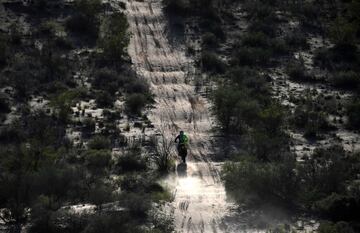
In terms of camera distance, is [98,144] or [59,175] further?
[98,144]

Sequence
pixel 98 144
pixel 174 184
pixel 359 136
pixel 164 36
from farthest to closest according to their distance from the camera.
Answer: pixel 164 36 < pixel 359 136 < pixel 98 144 < pixel 174 184

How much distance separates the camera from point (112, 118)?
109 ft

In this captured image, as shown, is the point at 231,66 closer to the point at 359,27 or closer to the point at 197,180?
the point at 359,27

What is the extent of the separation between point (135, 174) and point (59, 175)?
3838 millimetres

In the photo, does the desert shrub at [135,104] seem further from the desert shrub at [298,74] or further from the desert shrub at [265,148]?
the desert shrub at [298,74]

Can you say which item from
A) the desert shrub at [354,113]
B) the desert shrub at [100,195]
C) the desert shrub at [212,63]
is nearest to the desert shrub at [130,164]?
the desert shrub at [100,195]

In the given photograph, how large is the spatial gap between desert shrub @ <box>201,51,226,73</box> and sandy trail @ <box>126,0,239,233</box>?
0.83m

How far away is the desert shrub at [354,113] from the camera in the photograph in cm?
3297

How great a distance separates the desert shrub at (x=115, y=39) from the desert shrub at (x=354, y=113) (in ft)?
43.3

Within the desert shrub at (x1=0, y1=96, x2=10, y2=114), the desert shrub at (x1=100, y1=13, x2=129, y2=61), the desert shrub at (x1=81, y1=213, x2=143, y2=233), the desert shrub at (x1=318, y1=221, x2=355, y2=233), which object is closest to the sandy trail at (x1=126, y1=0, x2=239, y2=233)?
the desert shrub at (x1=100, y1=13, x2=129, y2=61)

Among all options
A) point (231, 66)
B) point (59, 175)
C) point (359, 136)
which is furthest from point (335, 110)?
point (59, 175)

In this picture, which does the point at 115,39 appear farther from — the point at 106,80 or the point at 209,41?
the point at 209,41

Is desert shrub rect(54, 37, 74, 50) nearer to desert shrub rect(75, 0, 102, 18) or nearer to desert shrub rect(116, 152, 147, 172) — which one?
desert shrub rect(75, 0, 102, 18)

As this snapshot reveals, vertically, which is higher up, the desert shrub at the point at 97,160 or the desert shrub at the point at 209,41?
the desert shrub at the point at 209,41
